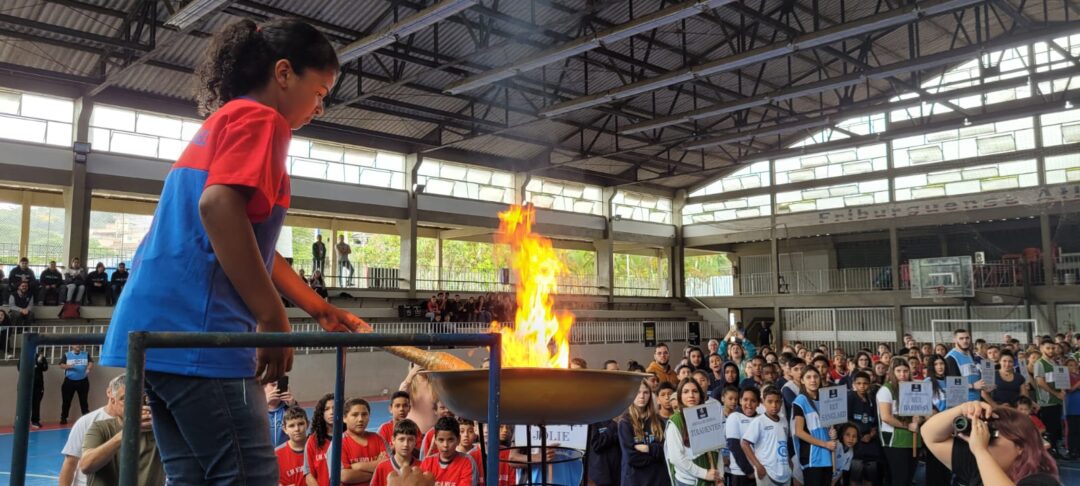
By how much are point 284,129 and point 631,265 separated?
32.5 meters

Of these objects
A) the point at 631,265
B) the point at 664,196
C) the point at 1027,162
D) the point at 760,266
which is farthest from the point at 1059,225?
the point at 631,265

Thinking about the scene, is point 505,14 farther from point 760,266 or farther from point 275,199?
point 760,266

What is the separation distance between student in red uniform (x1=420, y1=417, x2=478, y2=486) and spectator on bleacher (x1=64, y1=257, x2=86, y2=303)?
13404mm

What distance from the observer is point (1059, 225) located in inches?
877

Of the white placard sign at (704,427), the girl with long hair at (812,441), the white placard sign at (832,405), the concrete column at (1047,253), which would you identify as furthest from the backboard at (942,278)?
the white placard sign at (704,427)

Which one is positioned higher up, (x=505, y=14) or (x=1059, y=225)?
(x=505, y=14)

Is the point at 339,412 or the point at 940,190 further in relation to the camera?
the point at 940,190

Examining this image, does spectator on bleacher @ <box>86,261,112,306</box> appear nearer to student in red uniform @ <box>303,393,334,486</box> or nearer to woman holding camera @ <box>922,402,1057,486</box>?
student in red uniform @ <box>303,393,334,486</box>

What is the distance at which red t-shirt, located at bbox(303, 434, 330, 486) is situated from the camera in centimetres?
464

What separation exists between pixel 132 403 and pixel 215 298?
0.83ft

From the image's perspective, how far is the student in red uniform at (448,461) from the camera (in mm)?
4652

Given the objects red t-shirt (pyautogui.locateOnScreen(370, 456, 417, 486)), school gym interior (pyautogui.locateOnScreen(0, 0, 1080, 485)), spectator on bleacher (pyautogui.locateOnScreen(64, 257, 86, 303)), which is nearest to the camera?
red t-shirt (pyautogui.locateOnScreen(370, 456, 417, 486))

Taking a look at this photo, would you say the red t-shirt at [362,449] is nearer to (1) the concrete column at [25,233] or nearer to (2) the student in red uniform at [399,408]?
(2) the student in red uniform at [399,408]

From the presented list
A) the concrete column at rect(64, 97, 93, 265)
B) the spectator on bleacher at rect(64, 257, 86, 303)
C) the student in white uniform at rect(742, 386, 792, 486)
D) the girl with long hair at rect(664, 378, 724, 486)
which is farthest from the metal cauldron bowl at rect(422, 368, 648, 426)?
the concrete column at rect(64, 97, 93, 265)
